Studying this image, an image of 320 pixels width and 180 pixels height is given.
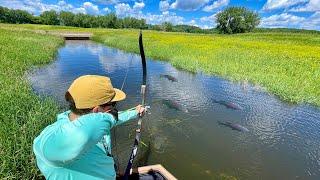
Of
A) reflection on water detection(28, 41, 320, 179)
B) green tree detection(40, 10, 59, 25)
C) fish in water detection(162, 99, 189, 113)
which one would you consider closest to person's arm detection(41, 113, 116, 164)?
reflection on water detection(28, 41, 320, 179)

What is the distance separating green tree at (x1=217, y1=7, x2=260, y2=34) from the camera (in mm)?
110312

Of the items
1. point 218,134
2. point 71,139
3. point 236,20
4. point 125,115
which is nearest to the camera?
point 71,139

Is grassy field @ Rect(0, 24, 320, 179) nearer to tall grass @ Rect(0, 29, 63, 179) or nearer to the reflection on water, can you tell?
tall grass @ Rect(0, 29, 63, 179)

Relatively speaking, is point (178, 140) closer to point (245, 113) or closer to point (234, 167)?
point (234, 167)

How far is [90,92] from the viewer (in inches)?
109

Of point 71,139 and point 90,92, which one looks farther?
point 90,92

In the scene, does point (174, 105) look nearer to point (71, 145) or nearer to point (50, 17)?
point (71, 145)

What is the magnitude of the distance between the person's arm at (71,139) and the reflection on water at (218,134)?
2.74 meters

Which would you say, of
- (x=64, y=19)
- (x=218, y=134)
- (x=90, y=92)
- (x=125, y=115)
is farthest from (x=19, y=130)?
(x=64, y=19)

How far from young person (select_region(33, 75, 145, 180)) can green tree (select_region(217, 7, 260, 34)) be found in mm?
112178

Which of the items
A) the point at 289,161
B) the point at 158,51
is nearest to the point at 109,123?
the point at 289,161

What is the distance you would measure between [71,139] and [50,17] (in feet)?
461

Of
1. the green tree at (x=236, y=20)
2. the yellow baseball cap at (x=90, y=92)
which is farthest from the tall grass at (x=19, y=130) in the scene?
the green tree at (x=236, y=20)

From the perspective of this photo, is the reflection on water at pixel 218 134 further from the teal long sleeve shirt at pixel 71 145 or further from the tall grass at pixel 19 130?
the teal long sleeve shirt at pixel 71 145
